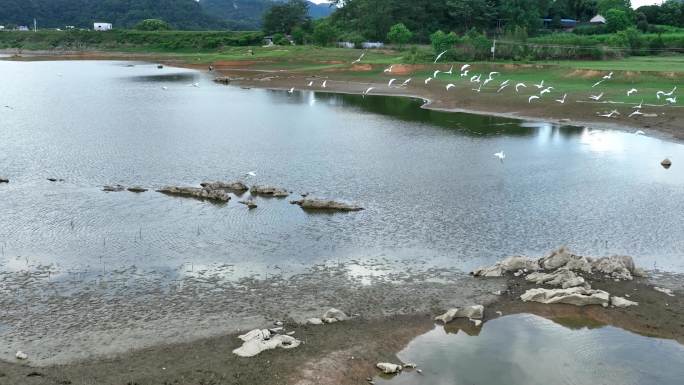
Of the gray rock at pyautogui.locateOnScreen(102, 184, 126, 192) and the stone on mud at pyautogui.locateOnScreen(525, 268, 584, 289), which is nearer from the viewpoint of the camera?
the stone on mud at pyautogui.locateOnScreen(525, 268, 584, 289)

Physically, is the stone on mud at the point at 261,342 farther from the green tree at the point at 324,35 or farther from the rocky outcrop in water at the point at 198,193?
the green tree at the point at 324,35

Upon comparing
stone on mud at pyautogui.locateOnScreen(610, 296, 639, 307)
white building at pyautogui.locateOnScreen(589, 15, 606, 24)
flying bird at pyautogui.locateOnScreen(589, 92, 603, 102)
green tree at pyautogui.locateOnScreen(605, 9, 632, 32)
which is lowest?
stone on mud at pyautogui.locateOnScreen(610, 296, 639, 307)

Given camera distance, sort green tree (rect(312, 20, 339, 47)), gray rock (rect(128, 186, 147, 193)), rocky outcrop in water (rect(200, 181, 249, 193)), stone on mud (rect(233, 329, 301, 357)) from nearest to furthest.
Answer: stone on mud (rect(233, 329, 301, 357))
gray rock (rect(128, 186, 147, 193))
rocky outcrop in water (rect(200, 181, 249, 193))
green tree (rect(312, 20, 339, 47))

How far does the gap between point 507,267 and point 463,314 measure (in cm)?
376

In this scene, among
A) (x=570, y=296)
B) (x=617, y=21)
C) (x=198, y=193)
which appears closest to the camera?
(x=570, y=296)

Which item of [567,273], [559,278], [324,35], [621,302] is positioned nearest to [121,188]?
[559,278]

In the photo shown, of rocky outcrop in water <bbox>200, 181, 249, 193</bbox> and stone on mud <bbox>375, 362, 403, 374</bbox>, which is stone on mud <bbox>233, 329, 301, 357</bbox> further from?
rocky outcrop in water <bbox>200, 181, 249, 193</bbox>

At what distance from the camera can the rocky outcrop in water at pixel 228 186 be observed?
30.8 metres

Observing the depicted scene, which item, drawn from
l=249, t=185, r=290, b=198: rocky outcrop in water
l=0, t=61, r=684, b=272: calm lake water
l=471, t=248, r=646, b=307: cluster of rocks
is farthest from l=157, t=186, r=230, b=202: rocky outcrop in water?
l=471, t=248, r=646, b=307: cluster of rocks

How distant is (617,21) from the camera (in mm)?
111438

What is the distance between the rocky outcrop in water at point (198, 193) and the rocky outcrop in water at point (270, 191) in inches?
54.2

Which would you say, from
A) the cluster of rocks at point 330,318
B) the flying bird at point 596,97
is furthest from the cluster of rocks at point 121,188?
the flying bird at point 596,97

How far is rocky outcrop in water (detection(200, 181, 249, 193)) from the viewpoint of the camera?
30.8m

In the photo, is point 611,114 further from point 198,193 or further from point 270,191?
point 198,193
